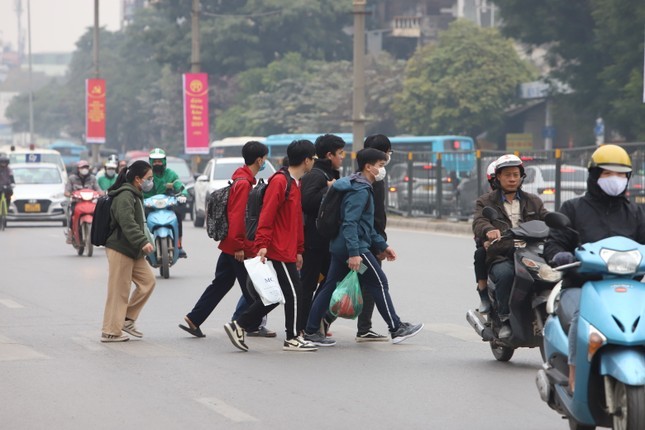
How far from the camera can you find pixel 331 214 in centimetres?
1125

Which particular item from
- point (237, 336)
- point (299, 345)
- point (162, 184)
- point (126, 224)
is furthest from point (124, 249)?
point (162, 184)

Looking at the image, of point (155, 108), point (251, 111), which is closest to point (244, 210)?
point (251, 111)

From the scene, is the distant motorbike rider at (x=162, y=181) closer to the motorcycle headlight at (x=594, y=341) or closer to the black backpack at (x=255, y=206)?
the black backpack at (x=255, y=206)

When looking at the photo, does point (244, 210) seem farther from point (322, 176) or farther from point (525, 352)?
point (525, 352)

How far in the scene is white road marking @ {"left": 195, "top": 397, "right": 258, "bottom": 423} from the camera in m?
8.16

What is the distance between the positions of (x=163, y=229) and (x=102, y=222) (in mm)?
6638

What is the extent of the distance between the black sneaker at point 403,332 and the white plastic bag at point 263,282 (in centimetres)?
111

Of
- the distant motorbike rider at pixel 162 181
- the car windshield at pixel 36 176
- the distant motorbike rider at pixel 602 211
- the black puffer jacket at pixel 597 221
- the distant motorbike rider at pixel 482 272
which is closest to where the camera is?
the distant motorbike rider at pixel 602 211

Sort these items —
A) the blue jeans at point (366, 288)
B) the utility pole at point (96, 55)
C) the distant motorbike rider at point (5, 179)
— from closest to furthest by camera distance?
the blue jeans at point (366, 288), the distant motorbike rider at point (5, 179), the utility pole at point (96, 55)

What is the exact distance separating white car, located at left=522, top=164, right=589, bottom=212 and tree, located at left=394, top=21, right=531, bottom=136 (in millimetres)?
38201

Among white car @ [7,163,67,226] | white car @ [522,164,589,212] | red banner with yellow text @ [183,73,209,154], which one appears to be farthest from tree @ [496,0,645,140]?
white car @ [7,163,67,226]

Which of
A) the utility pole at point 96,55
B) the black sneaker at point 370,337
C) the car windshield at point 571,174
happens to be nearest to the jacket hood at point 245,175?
the black sneaker at point 370,337

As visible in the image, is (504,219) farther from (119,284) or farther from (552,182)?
(552,182)

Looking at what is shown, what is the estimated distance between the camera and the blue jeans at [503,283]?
9734 millimetres
